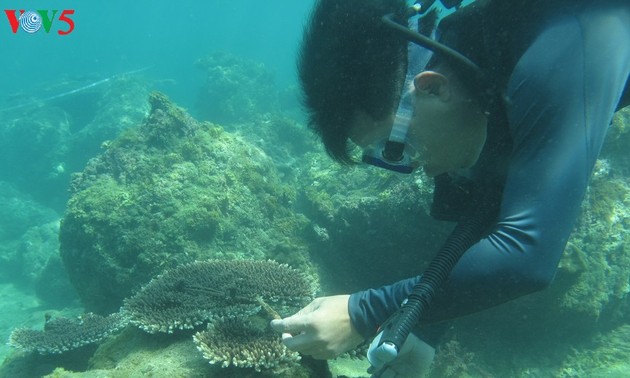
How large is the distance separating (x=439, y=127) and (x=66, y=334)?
18.8 feet

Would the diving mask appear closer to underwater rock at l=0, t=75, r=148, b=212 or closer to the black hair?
the black hair

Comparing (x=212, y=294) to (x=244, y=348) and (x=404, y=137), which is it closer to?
(x=244, y=348)

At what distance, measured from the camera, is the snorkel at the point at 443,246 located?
3.97ft

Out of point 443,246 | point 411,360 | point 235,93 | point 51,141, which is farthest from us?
point 235,93

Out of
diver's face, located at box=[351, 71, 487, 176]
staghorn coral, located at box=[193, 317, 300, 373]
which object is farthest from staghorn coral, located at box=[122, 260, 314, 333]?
diver's face, located at box=[351, 71, 487, 176]

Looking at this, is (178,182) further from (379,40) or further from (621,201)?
(621,201)

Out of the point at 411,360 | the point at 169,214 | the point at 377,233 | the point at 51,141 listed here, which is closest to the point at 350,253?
the point at 377,233

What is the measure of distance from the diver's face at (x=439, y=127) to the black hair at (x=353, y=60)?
0.26ft

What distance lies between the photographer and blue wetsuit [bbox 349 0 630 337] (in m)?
1.13

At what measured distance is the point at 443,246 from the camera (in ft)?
4.84

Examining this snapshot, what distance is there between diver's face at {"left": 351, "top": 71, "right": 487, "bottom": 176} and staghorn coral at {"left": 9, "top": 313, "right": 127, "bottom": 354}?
446 centimetres

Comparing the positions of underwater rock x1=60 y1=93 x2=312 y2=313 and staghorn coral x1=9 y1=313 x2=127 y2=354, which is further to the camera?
underwater rock x1=60 y1=93 x2=312 y2=313

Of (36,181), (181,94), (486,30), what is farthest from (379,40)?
(181,94)

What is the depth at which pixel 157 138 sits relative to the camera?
9000 millimetres
